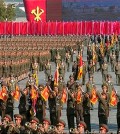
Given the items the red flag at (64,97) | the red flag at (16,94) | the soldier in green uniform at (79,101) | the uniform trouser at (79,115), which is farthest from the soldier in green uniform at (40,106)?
the red flag at (16,94)

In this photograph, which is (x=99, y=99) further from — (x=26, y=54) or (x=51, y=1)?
(x=51, y=1)

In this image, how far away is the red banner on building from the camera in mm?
92594

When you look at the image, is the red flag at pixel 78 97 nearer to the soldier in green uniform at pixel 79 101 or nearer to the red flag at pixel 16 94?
the soldier in green uniform at pixel 79 101

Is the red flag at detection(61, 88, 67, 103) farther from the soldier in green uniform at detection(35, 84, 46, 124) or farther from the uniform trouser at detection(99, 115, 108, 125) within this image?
the uniform trouser at detection(99, 115, 108, 125)

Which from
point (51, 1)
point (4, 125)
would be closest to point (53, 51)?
point (4, 125)

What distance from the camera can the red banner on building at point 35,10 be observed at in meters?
92.6

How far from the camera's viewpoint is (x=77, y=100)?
85.5 feet

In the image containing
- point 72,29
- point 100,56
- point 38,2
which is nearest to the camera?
point 100,56

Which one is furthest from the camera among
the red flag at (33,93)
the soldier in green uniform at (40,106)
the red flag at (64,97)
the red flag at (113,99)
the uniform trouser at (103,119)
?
the red flag at (64,97)

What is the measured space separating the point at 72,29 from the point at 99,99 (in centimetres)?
6101

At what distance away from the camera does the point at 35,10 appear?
93.1 m

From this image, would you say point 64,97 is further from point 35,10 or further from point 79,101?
point 35,10

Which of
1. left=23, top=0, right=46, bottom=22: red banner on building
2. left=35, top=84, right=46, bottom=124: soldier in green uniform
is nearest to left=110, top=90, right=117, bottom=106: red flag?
left=35, top=84, right=46, bottom=124: soldier in green uniform

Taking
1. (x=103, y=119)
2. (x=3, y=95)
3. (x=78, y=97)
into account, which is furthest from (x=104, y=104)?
(x=3, y=95)
